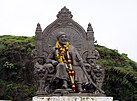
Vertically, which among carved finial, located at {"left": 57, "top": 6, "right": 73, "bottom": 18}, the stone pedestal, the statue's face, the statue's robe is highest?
carved finial, located at {"left": 57, "top": 6, "right": 73, "bottom": 18}

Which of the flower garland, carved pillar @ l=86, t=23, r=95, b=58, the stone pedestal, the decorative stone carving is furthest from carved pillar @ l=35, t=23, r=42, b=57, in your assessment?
the stone pedestal

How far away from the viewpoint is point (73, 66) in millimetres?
13211

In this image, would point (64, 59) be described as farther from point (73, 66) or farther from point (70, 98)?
point (70, 98)

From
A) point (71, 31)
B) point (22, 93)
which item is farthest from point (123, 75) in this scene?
point (71, 31)

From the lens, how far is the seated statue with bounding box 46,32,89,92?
503 inches

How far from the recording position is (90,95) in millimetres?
12734

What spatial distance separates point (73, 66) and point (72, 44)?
83cm

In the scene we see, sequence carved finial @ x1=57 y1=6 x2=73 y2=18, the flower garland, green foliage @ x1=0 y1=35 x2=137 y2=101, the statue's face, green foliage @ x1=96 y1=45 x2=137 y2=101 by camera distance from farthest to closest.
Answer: green foliage @ x1=0 y1=35 x2=137 y2=101
green foliage @ x1=96 y1=45 x2=137 y2=101
carved finial @ x1=57 y1=6 x2=73 y2=18
the statue's face
the flower garland

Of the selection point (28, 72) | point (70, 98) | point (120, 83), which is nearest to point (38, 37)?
point (70, 98)

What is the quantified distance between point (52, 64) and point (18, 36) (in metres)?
14.9

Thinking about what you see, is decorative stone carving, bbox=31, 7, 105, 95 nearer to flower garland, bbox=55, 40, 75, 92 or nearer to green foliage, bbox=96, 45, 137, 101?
flower garland, bbox=55, 40, 75, 92

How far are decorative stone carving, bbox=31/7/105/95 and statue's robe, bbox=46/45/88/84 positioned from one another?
0.10 m

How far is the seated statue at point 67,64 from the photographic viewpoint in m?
12.8

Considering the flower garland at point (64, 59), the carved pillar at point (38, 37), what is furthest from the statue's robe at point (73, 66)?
the carved pillar at point (38, 37)
